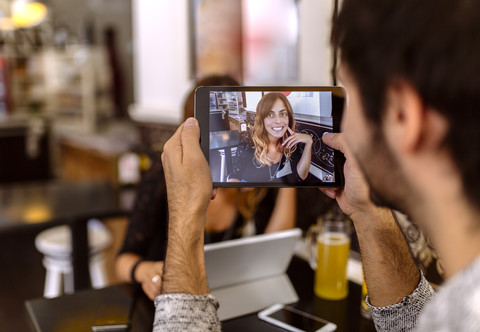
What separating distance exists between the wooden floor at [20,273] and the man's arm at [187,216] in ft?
6.90

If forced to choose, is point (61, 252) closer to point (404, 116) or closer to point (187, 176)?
point (187, 176)

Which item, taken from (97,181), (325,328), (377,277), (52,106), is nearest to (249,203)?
(325,328)

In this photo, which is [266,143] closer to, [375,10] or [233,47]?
[375,10]

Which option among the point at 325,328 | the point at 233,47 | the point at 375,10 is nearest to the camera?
the point at 375,10

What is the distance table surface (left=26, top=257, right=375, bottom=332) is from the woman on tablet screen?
403 mm

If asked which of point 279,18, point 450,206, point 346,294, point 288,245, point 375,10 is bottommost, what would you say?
point 346,294

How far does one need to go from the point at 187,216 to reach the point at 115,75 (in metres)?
6.53

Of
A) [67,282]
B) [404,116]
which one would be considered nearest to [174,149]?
[404,116]

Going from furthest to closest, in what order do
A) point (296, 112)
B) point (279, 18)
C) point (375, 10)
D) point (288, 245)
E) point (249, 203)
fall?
point (279, 18) < point (249, 203) < point (288, 245) < point (296, 112) < point (375, 10)

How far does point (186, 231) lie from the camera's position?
0.85 metres

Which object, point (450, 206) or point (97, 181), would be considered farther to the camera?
point (97, 181)

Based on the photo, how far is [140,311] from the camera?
A: 1.20 metres

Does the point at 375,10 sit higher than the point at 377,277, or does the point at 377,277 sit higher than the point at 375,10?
the point at 375,10

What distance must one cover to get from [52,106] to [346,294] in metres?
7.52
